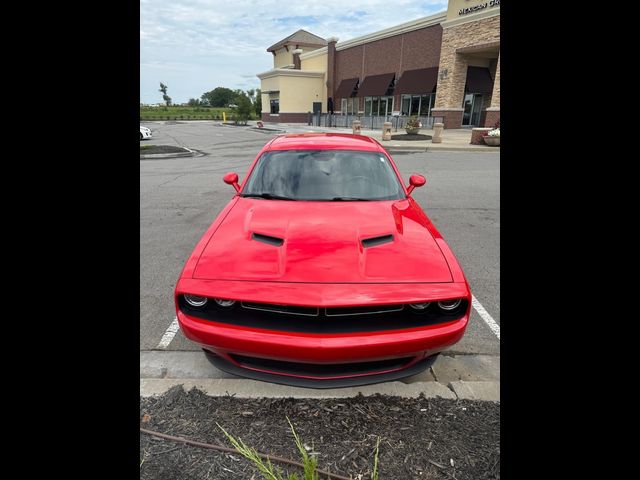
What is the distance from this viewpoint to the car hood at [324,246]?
2.07m

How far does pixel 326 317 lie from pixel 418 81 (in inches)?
1144

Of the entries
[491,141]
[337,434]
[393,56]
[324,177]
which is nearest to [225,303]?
[337,434]

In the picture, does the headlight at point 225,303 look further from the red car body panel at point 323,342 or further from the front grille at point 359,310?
the front grille at point 359,310

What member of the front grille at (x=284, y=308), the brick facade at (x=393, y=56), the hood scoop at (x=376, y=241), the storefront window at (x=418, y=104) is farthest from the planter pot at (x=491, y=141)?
the front grille at (x=284, y=308)

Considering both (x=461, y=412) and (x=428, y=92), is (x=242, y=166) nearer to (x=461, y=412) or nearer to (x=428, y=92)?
(x=461, y=412)

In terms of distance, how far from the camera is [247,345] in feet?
6.36

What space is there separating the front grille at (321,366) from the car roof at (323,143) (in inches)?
89.8

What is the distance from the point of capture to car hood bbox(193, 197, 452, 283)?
6.81ft

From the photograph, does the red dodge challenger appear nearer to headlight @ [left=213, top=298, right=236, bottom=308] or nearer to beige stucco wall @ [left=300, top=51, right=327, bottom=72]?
headlight @ [left=213, top=298, right=236, bottom=308]

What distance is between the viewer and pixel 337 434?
208 cm
